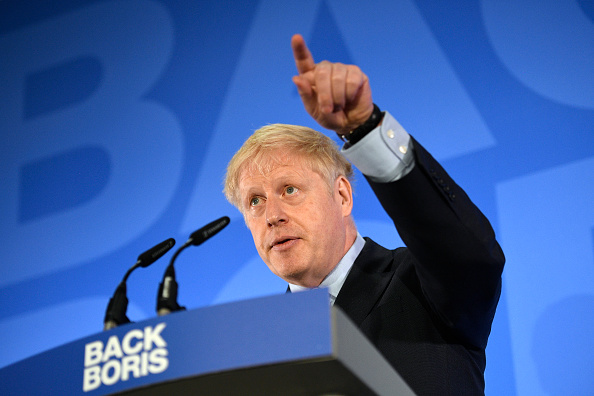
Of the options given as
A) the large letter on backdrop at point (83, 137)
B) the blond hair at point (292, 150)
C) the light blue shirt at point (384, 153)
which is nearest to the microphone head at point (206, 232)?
the light blue shirt at point (384, 153)

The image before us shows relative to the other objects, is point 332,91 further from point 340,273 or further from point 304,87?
point 340,273

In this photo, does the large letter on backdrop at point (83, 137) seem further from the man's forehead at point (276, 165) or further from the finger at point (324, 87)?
the finger at point (324, 87)

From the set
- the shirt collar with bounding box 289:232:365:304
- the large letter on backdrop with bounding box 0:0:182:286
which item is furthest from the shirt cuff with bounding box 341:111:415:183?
the large letter on backdrop with bounding box 0:0:182:286

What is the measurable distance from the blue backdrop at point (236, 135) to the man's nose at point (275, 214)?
2.39 ft

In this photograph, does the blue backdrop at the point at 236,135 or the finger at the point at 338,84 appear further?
the blue backdrop at the point at 236,135

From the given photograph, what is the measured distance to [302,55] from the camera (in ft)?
3.85

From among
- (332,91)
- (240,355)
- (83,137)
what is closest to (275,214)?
(332,91)

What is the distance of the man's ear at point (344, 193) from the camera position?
1.93m

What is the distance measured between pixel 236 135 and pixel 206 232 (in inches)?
66.5

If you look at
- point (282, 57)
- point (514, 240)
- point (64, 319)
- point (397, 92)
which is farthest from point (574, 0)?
point (64, 319)

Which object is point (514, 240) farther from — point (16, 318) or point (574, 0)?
point (16, 318)

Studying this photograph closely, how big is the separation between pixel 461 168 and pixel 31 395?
5.55 feet

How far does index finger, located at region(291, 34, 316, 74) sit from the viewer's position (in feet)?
3.79

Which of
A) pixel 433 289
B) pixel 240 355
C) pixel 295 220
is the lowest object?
pixel 240 355
